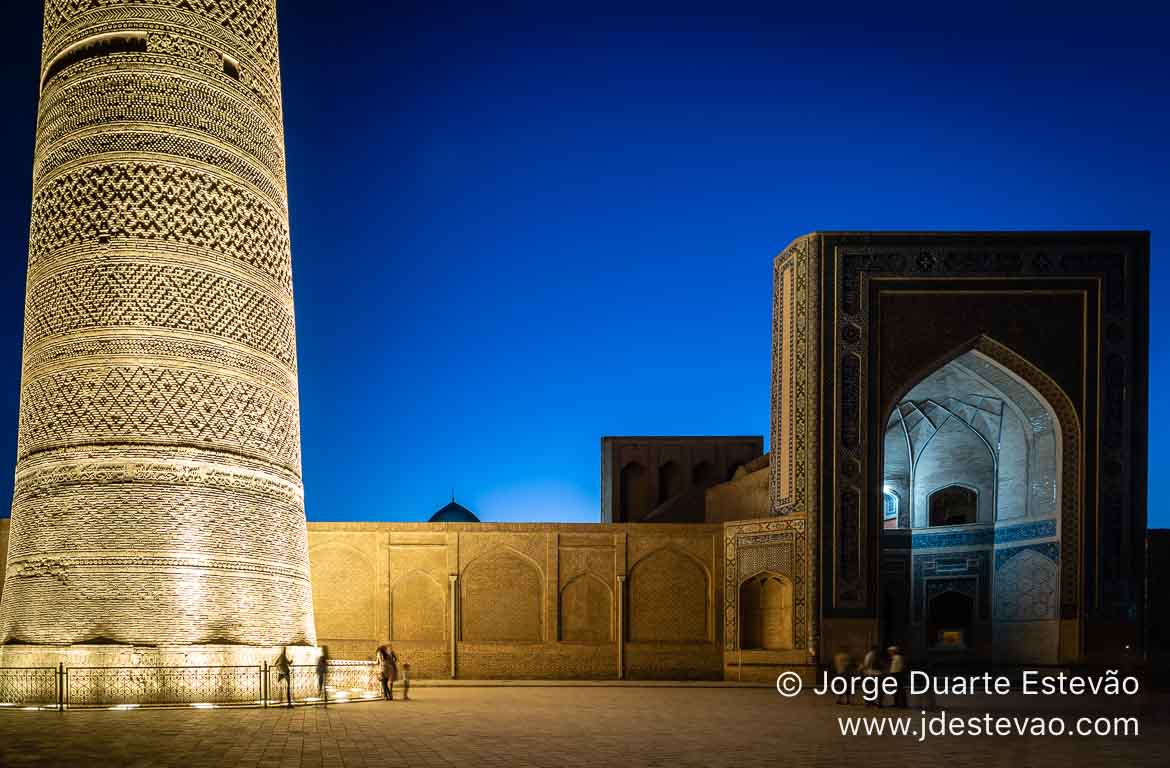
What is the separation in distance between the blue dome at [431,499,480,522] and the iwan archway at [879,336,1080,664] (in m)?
11.2

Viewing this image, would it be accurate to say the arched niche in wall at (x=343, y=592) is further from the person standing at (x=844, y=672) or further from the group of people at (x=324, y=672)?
the person standing at (x=844, y=672)

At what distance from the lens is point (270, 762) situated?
22.4 ft

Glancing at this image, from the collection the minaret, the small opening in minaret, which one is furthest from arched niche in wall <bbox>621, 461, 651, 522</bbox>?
the small opening in minaret

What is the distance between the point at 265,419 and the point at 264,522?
3.44 ft

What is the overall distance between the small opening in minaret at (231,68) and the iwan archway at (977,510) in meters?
10.2

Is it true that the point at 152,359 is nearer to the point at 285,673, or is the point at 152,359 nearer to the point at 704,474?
the point at 285,673

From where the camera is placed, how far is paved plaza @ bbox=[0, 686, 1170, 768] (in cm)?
700

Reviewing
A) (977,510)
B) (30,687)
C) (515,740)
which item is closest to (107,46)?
(30,687)

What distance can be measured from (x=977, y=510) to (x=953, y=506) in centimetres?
76

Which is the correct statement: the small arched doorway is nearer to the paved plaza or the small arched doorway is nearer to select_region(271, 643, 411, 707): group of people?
the paved plaza

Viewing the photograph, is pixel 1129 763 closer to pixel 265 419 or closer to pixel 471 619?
pixel 265 419

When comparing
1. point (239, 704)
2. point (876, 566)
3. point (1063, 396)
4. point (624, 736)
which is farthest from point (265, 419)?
point (1063, 396)

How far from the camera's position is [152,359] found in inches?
453

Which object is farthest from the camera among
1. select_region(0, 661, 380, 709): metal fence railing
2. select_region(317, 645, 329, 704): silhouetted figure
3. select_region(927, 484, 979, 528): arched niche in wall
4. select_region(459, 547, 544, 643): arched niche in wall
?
select_region(927, 484, 979, 528): arched niche in wall
